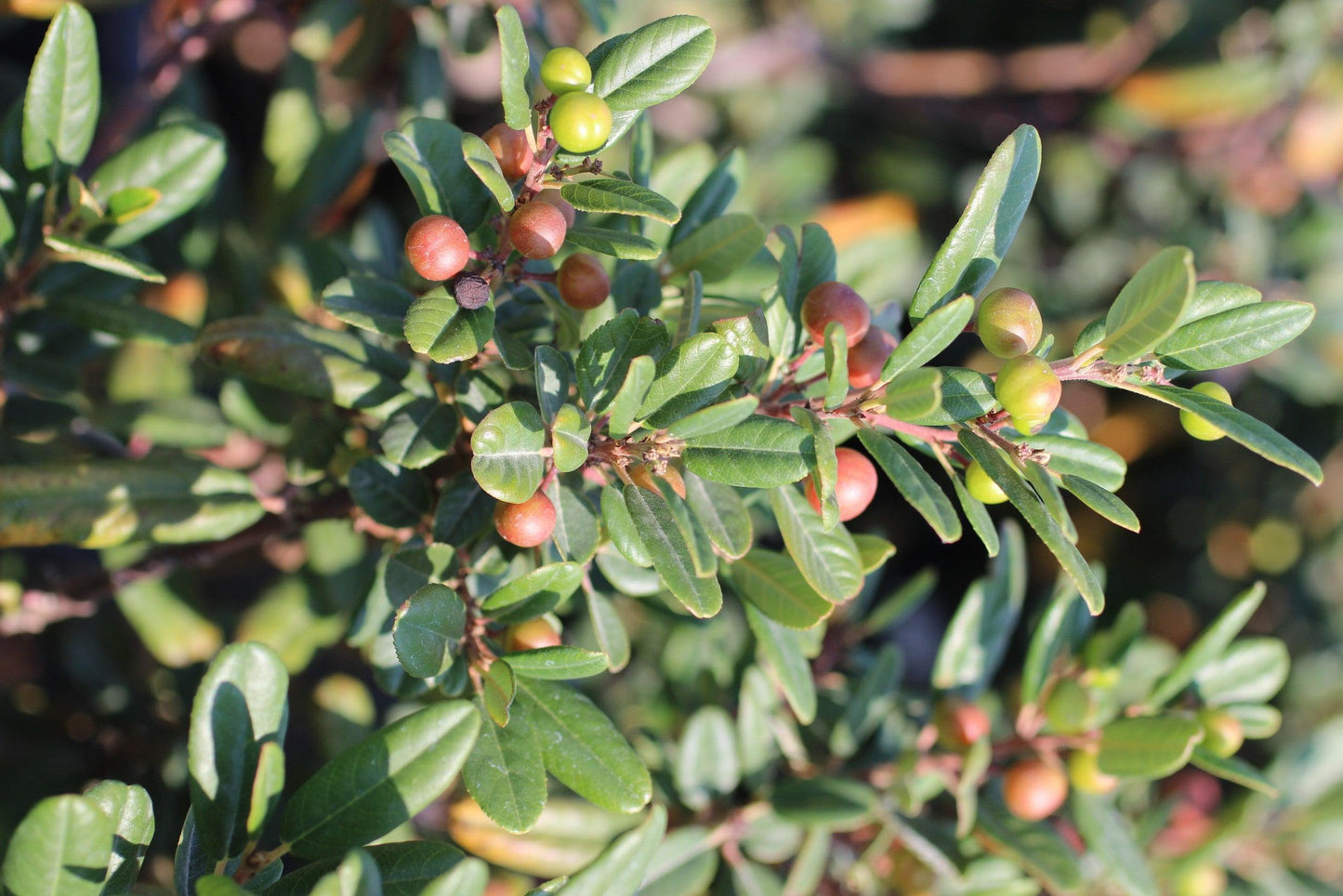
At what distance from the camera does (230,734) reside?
0.82 meters

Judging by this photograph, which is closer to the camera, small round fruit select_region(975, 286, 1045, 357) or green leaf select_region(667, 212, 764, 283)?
small round fruit select_region(975, 286, 1045, 357)

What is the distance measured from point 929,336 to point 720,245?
299 mm

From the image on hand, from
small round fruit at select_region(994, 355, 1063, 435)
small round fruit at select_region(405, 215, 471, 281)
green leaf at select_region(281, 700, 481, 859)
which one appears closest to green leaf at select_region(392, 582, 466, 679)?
green leaf at select_region(281, 700, 481, 859)

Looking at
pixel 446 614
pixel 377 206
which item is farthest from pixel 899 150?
pixel 446 614

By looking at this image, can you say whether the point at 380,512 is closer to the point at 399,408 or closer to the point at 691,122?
the point at 399,408

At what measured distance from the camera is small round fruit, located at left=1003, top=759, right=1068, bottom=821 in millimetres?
1192

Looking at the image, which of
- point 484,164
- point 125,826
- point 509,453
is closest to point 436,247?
point 484,164

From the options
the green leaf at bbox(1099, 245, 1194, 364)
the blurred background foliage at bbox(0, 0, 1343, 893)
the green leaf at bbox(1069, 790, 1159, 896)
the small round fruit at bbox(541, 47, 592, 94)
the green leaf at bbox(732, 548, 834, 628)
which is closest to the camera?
the green leaf at bbox(1099, 245, 1194, 364)

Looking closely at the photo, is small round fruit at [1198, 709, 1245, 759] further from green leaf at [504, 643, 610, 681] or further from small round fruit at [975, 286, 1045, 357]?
green leaf at [504, 643, 610, 681]

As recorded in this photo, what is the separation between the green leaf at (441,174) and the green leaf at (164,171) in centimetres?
38

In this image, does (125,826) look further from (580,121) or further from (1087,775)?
(1087,775)

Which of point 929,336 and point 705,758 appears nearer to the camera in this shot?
point 929,336

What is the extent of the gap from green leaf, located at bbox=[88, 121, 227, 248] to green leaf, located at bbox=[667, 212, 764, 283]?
0.58 m

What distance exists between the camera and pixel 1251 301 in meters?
0.84
